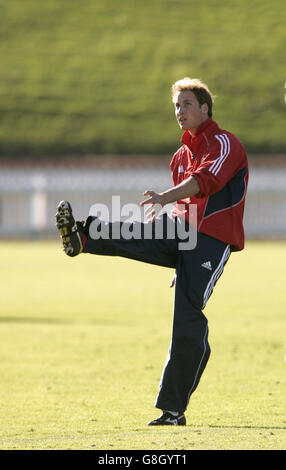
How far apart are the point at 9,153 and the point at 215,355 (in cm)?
4236

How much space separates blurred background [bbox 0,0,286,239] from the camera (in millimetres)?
49438

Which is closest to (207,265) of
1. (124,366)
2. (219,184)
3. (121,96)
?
(219,184)

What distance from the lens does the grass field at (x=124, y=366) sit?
22.0ft

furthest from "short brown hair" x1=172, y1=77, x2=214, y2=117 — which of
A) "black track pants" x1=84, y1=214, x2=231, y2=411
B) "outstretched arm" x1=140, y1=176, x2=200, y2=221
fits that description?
"black track pants" x1=84, y1=214, x2=231, y2=411

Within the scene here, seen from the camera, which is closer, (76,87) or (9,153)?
(9,153)

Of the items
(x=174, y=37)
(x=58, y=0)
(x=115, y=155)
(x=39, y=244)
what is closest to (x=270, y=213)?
(x=115, y=155)

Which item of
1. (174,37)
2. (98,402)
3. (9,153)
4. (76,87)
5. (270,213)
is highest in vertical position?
(174,37)

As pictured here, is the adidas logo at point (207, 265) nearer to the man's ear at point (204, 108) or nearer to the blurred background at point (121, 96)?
the man's ear at point (204, 108)

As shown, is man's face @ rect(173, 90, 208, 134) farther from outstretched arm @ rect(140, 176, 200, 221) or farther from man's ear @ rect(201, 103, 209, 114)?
outstretched arm @ rect(140, 176, 200, 221)

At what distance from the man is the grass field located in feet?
1.17

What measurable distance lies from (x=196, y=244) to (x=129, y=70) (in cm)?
5443

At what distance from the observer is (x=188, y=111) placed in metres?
7.16

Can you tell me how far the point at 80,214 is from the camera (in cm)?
5006

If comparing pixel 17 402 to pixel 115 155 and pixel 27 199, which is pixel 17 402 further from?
pixel 115 155
